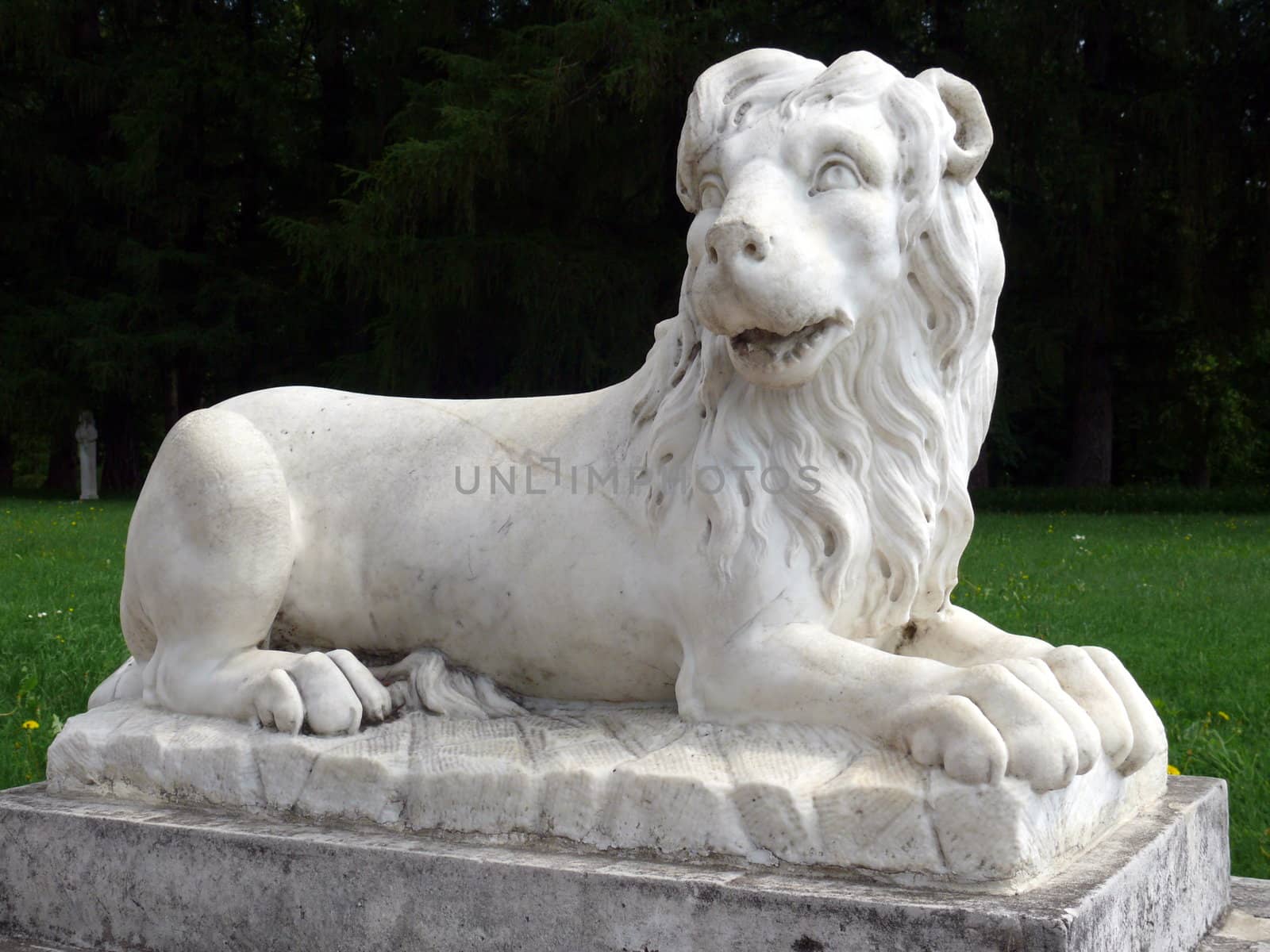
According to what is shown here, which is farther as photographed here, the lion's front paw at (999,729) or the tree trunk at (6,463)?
the tree trunk at (6,463)

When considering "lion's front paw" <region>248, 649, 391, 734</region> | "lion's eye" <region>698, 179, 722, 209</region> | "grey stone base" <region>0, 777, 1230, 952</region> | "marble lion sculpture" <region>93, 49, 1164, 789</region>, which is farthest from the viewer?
"lion's front paw" <region>248, 649, 391, 734</region>

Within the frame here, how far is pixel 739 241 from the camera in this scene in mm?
2287

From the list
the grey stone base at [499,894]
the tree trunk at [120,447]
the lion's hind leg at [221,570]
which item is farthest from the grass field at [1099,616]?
the tree trunk at [120,447]

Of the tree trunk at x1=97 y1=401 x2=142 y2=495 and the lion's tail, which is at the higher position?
the lion's tail

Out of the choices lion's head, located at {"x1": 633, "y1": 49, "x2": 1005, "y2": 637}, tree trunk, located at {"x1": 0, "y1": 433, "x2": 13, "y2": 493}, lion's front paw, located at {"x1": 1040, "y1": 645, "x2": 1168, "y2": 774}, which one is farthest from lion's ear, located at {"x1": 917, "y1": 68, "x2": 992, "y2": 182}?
tree trunk, located at {"x1": 0, "y1": 433, "x2": 13, "y2": 493}

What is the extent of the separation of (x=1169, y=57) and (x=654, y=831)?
1359 centimetres

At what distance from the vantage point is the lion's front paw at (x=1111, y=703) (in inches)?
94.7

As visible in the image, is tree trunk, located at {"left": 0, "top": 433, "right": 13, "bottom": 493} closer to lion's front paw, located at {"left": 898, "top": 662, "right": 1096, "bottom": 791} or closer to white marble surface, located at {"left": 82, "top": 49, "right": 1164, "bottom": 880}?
white marble surface, located at {"left": 82, "top": 49, "right": 1164, "bottom": 880}

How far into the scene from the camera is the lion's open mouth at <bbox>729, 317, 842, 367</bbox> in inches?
95.0

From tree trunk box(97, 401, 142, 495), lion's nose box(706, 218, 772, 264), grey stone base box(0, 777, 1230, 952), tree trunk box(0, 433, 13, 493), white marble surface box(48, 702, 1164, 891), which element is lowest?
tree trunk box(0, 433, 13, 493)

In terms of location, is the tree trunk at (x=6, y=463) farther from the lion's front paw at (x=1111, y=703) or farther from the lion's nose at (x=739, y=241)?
the lion's front paw at (x=1111, y=703)

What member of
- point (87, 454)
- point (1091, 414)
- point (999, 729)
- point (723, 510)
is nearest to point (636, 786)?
point (723, 510)

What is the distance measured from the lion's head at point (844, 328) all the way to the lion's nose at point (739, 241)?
0.07ft

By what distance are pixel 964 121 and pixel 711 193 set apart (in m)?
0.52
